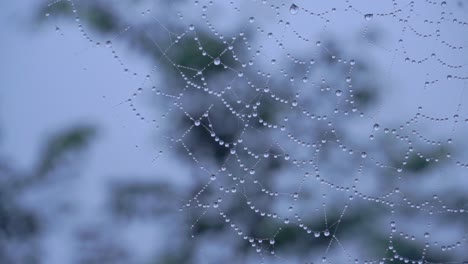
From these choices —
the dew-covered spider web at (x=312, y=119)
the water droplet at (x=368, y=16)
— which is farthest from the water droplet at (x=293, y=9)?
the water droplet at (x=368, y=16)

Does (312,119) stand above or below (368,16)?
below

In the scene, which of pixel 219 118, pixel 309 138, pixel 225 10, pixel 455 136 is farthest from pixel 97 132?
pixel 455 136

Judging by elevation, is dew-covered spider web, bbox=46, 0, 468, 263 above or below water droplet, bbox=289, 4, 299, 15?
below

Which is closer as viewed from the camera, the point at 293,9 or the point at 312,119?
the point at 293,9

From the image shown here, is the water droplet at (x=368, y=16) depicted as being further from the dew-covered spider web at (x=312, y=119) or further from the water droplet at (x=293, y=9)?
the water droplet at (x=293, y=9)

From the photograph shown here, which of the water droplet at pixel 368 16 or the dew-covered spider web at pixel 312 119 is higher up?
the water droplet at pixel 368 16

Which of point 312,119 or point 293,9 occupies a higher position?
point 293,9

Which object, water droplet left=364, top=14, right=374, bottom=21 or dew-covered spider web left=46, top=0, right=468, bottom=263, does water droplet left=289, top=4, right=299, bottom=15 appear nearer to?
dew-covered spider web left=46, top=0, right=468, bottom=263

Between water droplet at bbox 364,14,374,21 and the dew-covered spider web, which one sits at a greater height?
water droplet at bbox 364,14,374,21

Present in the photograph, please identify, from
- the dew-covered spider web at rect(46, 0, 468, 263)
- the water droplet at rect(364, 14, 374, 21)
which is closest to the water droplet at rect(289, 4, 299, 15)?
the dew-covered spider web at rect(46, 0, 468, 263)
